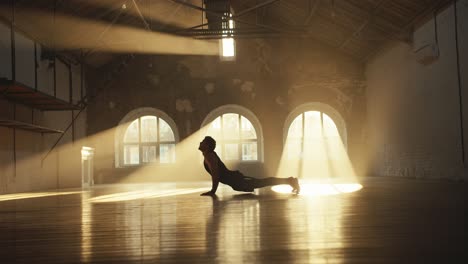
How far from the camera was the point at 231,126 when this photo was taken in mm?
16812

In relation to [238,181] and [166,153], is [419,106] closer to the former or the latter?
[238,181]

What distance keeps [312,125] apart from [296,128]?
54 cm

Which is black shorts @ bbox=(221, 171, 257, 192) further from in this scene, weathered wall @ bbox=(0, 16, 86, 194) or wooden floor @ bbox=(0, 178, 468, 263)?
weathered wall @ bbox=(0, 16, 86, 194)

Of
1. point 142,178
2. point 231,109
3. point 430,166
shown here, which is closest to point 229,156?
point 231,109

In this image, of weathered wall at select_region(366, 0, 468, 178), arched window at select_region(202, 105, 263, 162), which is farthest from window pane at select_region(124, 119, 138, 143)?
weathered wall at select_region(366, 0, 468, 178)

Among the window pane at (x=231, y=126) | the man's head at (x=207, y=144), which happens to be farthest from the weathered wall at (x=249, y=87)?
the man's head at (x=207, y=144)

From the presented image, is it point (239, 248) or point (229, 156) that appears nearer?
point (239, 248)

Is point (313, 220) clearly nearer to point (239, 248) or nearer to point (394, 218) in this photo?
point (394, 218)

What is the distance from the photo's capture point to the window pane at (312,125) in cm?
1717

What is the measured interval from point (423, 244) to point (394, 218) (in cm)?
115

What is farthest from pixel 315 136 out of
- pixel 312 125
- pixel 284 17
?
pixel 284 17

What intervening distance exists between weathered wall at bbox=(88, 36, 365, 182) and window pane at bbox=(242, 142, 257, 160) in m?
0.48

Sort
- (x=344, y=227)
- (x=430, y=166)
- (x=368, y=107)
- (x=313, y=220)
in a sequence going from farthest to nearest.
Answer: (x=368, y=107) < (x=430, y=166) < (x=313, y=220) < (x=344, y=227)

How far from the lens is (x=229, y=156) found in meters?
16.7
